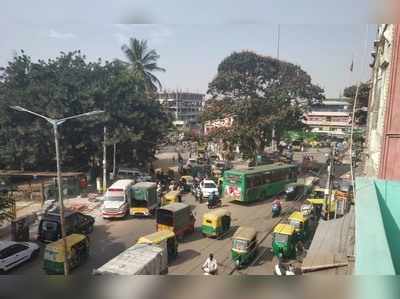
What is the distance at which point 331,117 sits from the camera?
2412 cm

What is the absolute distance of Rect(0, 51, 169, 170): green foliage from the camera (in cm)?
1524

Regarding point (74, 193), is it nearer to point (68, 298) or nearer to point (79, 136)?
point (79, 136)

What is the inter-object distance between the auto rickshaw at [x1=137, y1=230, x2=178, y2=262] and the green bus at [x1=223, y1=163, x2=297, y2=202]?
6965mm

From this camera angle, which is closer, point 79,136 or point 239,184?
point 239,184

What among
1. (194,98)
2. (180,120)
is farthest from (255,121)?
(180,120)

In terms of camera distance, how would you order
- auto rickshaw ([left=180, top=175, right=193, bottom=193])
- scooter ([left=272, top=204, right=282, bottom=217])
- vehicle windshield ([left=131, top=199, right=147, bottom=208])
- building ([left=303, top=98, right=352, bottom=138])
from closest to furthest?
vehicle windshield ([left=131, top=199, right=147, bottom=208]) < scooter ([left=272, top=204, right=282, bottom=217]) < auto rickshaw ([left=180, top=175, right=193, bottom=193]) < building ([left=303, top=98, right=352, bottom=138])

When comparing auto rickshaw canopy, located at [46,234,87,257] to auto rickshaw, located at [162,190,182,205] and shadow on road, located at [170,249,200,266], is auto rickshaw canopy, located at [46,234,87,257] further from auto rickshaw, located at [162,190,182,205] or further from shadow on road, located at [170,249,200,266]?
auto rickshaw, located at [162,190,182,205]

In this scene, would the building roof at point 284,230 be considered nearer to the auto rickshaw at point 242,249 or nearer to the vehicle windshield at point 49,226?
the auto rickshaw at point 242,249

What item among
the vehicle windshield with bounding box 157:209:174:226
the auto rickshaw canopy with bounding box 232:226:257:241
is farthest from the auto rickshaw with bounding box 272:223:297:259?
the vehicle windshield with bounding box 157:209:174:226

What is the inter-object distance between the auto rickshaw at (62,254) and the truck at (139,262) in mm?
2029

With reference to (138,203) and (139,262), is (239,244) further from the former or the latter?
(138,203)

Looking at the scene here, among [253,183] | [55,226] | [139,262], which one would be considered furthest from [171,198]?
[139,262]

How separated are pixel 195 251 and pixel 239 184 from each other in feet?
20.6

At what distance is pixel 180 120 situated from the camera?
1769 inches
